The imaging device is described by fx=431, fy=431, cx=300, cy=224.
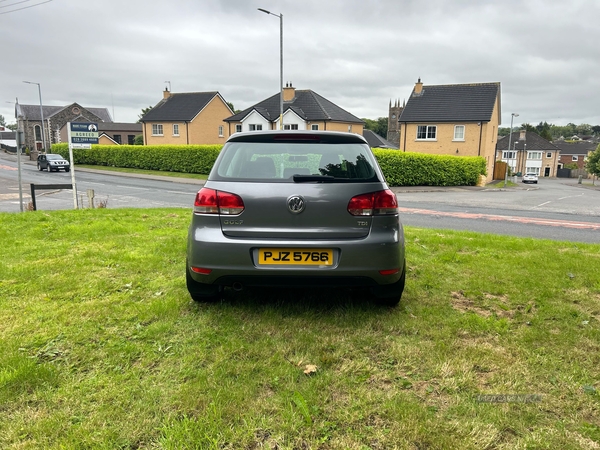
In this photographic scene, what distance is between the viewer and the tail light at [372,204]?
344 centimetres

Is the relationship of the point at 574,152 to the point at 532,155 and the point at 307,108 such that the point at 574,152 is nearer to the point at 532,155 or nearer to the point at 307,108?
the point at 532,155

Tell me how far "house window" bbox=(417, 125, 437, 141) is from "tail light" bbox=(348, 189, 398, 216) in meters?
36.3

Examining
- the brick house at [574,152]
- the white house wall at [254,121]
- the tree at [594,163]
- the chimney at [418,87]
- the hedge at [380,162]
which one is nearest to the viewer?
the hedge at [380,162]

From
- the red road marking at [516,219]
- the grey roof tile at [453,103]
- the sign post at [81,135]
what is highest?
the grey roof tile at [453,103]

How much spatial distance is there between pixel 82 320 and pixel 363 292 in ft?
8.65

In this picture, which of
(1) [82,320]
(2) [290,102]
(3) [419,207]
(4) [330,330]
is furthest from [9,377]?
(2) [290,102]

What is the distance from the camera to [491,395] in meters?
2.66

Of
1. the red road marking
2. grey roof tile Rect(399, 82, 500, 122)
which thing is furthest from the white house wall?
the red road marking

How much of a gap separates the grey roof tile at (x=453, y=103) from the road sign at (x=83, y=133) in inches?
1182

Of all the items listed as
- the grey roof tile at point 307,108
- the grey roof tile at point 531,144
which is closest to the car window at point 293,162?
the grey roof tile at point 307,108

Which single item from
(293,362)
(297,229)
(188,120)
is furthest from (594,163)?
(293,362)

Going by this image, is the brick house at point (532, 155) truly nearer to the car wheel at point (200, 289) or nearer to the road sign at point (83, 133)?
the road sign at point (83, 133)

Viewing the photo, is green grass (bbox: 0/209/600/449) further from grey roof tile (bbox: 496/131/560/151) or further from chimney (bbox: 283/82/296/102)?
grey roof tile (bbox: 496/131/560/151)

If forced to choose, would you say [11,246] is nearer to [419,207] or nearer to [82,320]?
[82,320]
